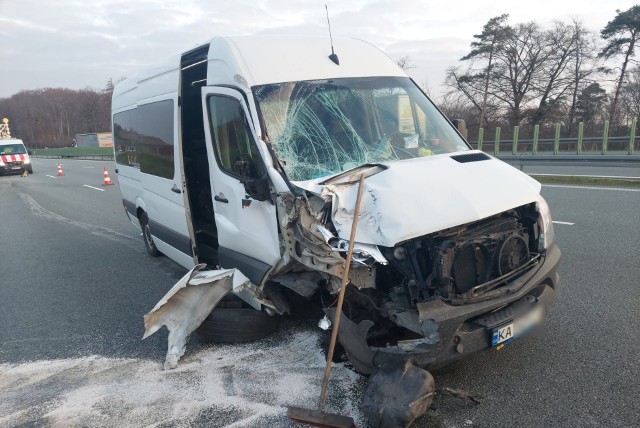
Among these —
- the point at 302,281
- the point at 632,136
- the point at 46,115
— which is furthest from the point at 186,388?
the point at 46,115

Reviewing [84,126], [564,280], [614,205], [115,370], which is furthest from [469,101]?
[84,126]

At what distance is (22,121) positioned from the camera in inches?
4109

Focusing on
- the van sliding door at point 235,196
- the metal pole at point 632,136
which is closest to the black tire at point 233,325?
the van sliding door at point 235,196

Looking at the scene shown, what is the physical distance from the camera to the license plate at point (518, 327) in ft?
10.8

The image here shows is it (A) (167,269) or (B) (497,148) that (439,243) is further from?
(B) (497,148)

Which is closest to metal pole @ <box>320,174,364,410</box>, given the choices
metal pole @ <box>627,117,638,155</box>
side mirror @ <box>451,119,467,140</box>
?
side mirror @ <box>451,119,467,140</box>

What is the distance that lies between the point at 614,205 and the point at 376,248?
7.84 m

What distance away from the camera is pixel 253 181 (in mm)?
3861

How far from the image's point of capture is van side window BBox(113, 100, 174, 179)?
5.79 metres

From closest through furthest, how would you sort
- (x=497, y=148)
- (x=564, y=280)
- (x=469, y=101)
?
(x=564, y=280) → (x=497, y=148) → (x=469, y=101)

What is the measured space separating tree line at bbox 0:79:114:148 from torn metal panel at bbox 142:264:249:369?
350 feet

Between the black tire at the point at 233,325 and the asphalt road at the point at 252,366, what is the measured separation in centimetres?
11

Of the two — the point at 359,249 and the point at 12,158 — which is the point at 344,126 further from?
the point at 12,158

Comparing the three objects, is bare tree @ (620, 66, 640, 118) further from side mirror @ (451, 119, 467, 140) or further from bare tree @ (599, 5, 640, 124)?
side mirror @ (451, 119, 467, 140)
